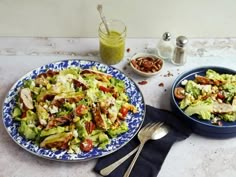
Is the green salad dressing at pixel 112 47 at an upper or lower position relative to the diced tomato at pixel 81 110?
upper

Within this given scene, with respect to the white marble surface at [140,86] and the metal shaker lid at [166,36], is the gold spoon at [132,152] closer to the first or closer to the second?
the white marble surface at [140,86]

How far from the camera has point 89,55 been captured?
1.50 m

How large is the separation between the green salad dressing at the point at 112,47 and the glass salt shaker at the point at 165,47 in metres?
0.14

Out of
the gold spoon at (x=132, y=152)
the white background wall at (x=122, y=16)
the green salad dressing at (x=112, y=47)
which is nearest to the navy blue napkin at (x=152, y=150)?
the gold spoon at (x=132, y=152)

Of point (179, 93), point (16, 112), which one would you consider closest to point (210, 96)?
point (179, 93)

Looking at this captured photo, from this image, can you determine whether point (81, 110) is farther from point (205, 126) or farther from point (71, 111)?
point (205, 126)

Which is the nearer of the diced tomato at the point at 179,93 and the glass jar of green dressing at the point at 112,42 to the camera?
the diced tomato at the point at 179,93

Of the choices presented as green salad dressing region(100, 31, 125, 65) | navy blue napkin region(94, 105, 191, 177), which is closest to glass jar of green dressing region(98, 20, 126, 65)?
green salad dressing region(100, 31, 125, 65)

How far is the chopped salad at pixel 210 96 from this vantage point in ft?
4.07

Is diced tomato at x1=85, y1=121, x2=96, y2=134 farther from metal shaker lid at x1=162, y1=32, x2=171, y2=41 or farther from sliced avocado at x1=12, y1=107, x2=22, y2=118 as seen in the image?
metal shaker lid at x1=162, y1=32, x2=171, y2=41

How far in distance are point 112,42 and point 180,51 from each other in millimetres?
236

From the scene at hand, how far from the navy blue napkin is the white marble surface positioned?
0.02 metres

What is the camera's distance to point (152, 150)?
1189mm

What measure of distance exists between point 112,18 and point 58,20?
193 mm
